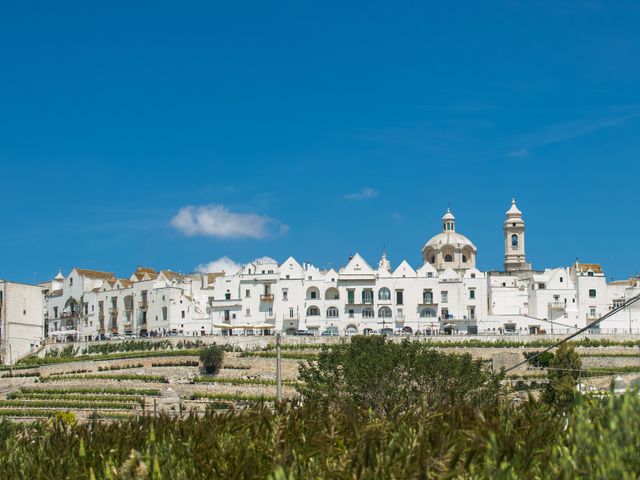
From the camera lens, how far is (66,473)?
61.8 feet

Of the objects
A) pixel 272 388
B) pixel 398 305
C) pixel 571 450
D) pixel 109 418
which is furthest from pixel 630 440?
pixel 398 305

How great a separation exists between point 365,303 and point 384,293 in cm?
173

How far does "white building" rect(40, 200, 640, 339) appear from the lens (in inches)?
3465

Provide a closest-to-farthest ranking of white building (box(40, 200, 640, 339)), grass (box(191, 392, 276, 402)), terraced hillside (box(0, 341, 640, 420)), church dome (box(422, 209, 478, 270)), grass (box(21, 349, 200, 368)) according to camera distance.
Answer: terraced hillside (box(0, 341, 640, 420)) < grass (box(191, 392, 276, 402)) < grass (box(21, 349, 200, 368)) < white building (box(40, 200, 640, 339)) < church dome (box(422, 209, 478, 270))

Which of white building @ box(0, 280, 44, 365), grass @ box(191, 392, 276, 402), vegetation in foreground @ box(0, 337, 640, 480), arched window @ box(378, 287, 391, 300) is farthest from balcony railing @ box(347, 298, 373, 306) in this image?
vegetation in foreground @ box(0, 337, 640, 480)

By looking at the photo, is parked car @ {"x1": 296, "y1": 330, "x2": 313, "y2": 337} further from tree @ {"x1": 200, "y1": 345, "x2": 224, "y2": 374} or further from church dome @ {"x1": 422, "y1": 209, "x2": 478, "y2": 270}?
church dome @ {"x1": 422, "y1": 209, "x2": 478, "y2": 270}

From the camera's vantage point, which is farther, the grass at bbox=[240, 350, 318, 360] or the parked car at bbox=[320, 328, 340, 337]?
the parked car at bbox=[320, 328, 340, 337]

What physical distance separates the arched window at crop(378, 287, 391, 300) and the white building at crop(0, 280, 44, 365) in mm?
28099

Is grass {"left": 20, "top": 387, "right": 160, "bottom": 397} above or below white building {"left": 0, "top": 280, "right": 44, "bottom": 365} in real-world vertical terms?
below

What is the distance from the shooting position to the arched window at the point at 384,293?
291ft

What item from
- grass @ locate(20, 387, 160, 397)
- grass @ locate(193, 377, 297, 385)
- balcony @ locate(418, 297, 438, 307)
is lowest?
grass @ locate(20, 387, 160, 397)

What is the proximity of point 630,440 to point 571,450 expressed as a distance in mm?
1598

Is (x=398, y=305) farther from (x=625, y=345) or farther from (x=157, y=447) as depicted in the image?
(x=157, y=447)

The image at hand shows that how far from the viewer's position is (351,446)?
18.8 m
